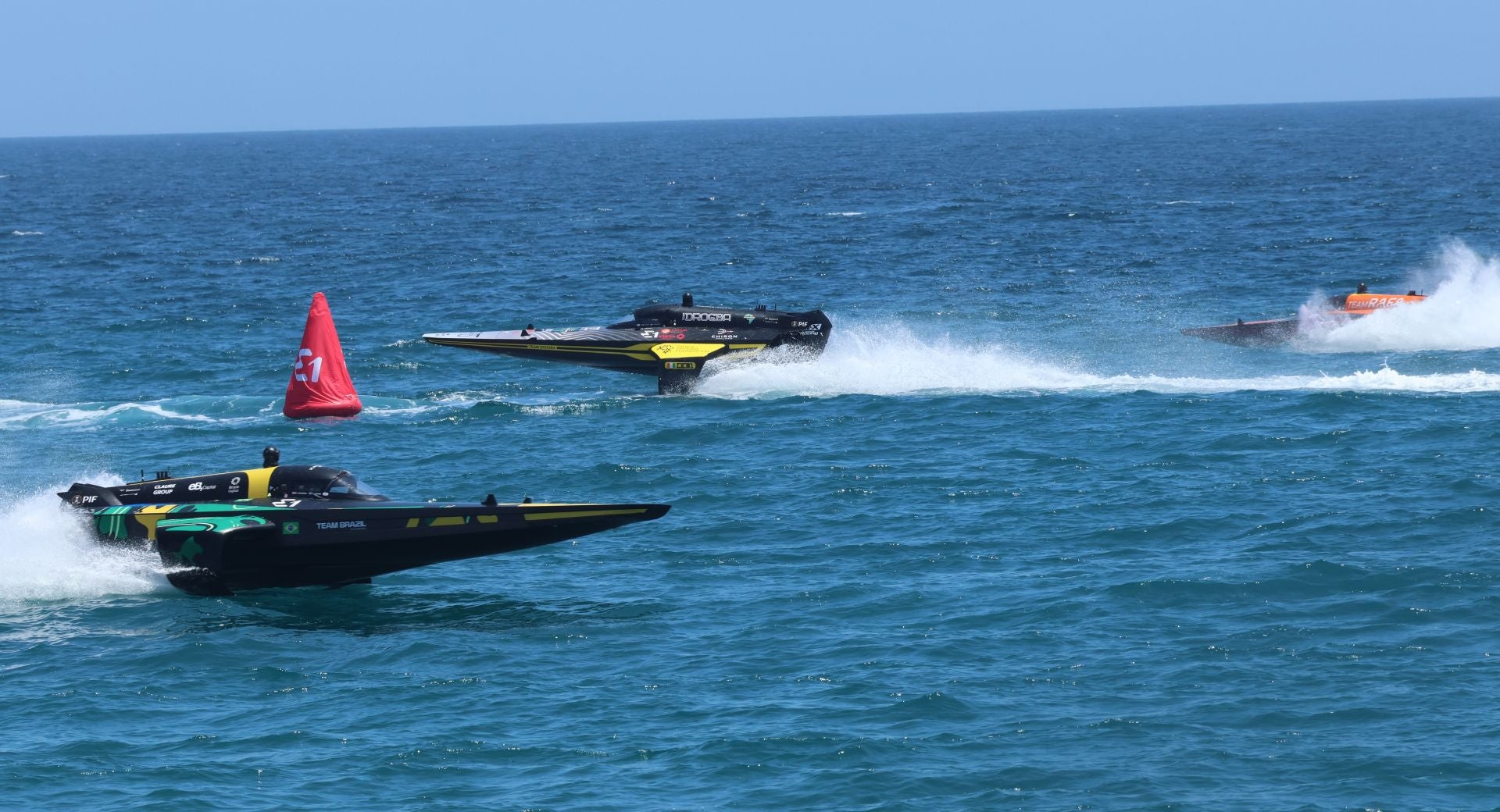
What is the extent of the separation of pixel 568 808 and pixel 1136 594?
31.3ft

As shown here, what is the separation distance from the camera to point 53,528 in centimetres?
2459

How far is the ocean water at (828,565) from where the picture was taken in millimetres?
17453

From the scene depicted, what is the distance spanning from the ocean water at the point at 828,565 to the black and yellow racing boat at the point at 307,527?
529 millimetres

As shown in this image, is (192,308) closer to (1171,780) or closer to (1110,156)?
(1171,780)

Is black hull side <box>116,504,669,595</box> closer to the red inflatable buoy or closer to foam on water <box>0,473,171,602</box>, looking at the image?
foam on water <box>0,473,171,602</box>

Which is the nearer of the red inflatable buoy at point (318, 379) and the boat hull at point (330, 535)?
the boat hull at point (330, 535)

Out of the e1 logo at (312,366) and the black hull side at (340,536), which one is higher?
the e1 logo at (312,366)

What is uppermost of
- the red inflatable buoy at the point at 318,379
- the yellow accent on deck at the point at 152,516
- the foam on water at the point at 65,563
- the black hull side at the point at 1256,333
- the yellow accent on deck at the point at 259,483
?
the black hull side at the point at 1256,333

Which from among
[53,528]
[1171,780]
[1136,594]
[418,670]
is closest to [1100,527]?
[1136,594]

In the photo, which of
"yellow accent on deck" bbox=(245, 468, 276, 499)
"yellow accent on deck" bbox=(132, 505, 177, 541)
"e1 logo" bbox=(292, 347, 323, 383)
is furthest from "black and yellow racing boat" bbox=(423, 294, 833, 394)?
"yellow accent on deck" bbox=(132, 505, 177, 541)

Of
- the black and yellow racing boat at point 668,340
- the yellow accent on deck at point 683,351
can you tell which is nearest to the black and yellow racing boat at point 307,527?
the black and yellow racing boat at point 668,340

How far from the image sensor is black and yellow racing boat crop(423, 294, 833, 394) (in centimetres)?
3925

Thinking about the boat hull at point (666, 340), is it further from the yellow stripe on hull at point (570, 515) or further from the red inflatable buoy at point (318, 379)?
the yellow stripe on hull at point (570, 515)

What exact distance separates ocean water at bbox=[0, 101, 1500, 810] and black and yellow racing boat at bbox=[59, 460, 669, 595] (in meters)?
0.53
